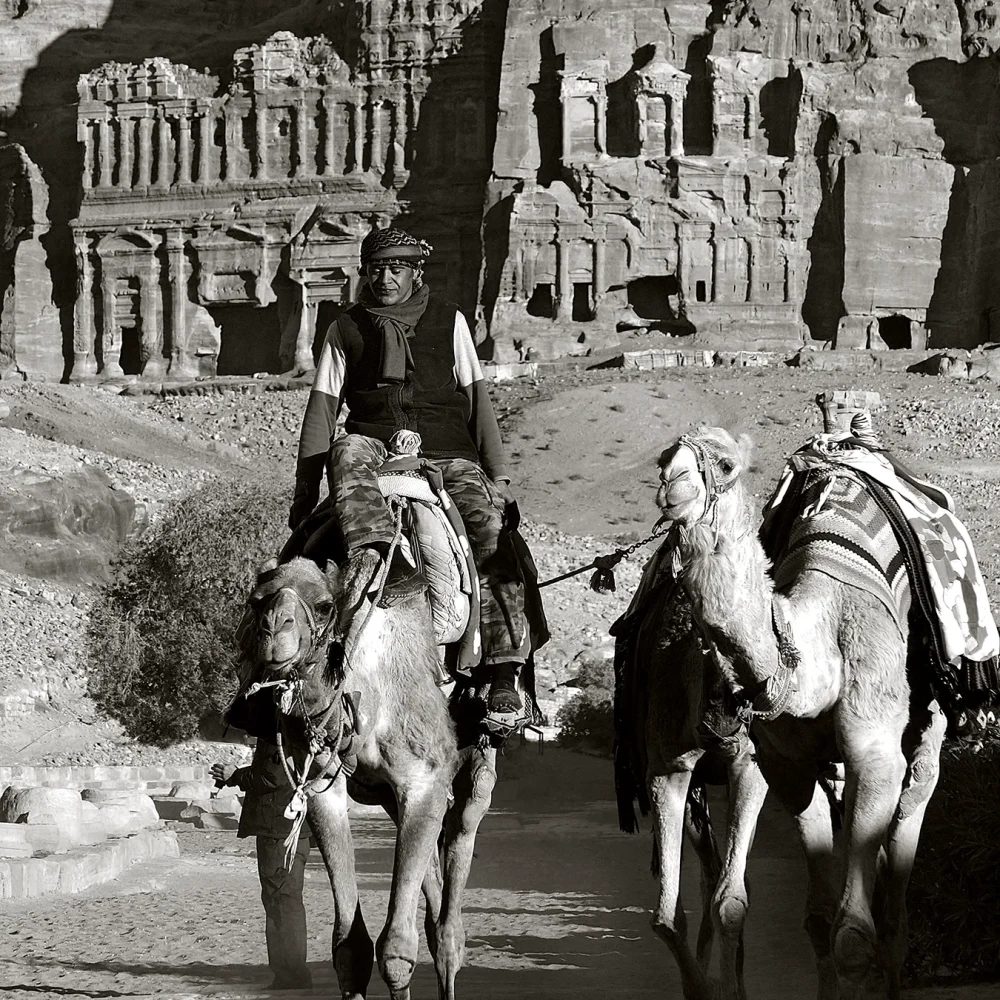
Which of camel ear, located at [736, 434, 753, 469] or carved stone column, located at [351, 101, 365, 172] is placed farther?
carved stone column, located at [351, 101, 365, 172]

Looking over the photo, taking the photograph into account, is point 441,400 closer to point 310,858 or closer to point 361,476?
point 361,476

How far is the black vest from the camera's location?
971 centimetres

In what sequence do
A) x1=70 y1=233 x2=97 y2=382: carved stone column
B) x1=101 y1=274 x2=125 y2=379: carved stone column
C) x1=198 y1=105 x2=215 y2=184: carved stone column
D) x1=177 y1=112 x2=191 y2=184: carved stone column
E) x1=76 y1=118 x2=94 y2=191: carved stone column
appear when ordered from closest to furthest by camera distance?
x1=101 y1=274 x2=125 y2=379: carved stone column
x1=70 y1=233 x2=97 y2=382: carved stone column
x1=198 y1=105 x2=215 y2=184: carved stone column
x1=177 y1=112 x2=191 y2=184: carved stone column
x1=76 y1=118 x2=94 y2=191: carved stone column

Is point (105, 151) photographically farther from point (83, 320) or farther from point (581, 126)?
point (581, 126)

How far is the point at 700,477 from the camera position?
7.25 m

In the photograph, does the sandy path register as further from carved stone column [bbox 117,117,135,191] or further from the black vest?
carved stone column [bbox 117,117,135,191]

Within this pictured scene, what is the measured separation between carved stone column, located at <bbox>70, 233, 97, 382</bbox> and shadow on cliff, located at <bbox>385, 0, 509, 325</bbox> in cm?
1283

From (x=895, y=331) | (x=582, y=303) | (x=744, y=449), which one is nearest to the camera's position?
(x=744, y=449)

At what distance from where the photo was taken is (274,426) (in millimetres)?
58844

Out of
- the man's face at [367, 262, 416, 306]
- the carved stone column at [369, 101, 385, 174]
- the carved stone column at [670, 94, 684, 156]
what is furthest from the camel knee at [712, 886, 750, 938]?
the carved stone column at [369, 101, 385, 174]

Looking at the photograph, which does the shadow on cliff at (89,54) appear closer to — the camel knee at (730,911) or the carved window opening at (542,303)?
the carved window opening at (542,303)

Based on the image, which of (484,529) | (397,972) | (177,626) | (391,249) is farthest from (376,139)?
(397,972)

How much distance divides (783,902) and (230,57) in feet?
235

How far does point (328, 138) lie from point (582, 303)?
13.6 meters
